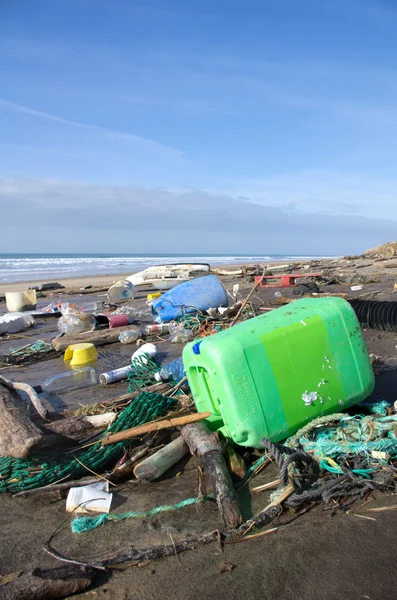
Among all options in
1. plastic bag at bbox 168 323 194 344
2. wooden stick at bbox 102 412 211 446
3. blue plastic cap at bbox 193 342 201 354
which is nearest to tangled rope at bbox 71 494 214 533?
wooden stick at bbox 102 412 211 446

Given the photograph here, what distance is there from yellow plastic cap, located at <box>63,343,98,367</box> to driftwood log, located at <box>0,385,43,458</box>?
8.71 ft

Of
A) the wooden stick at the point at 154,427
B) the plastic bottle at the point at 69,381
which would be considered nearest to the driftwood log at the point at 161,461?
the wooden stick at the point at 154,427

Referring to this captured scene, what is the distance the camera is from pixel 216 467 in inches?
107

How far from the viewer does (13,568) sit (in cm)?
222

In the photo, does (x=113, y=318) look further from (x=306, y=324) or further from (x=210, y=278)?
(x=306, y=324)

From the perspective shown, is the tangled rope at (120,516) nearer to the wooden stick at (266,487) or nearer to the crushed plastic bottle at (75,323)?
the wooden stick at (266,487)

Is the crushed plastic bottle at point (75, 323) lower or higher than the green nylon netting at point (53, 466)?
higher

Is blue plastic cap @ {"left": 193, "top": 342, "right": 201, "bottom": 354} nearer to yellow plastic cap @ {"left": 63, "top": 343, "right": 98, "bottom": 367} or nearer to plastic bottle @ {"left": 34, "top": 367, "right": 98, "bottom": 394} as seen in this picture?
plastic bottle @ {"left": 34, "top": 367, "right": 98, "bottom": 394}

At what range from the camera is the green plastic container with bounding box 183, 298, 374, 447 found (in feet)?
9.43

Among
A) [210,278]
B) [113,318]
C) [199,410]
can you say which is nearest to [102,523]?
[199,410]

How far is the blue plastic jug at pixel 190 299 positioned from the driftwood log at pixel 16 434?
4832mm

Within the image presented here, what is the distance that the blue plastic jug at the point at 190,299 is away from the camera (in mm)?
8117

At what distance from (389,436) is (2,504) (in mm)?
2546

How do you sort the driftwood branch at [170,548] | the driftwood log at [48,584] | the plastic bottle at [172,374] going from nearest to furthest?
1. the driftwood log at [48,584]
2. the driftwood branch at [170,548]
3. the plastic bottle at [172,374]
